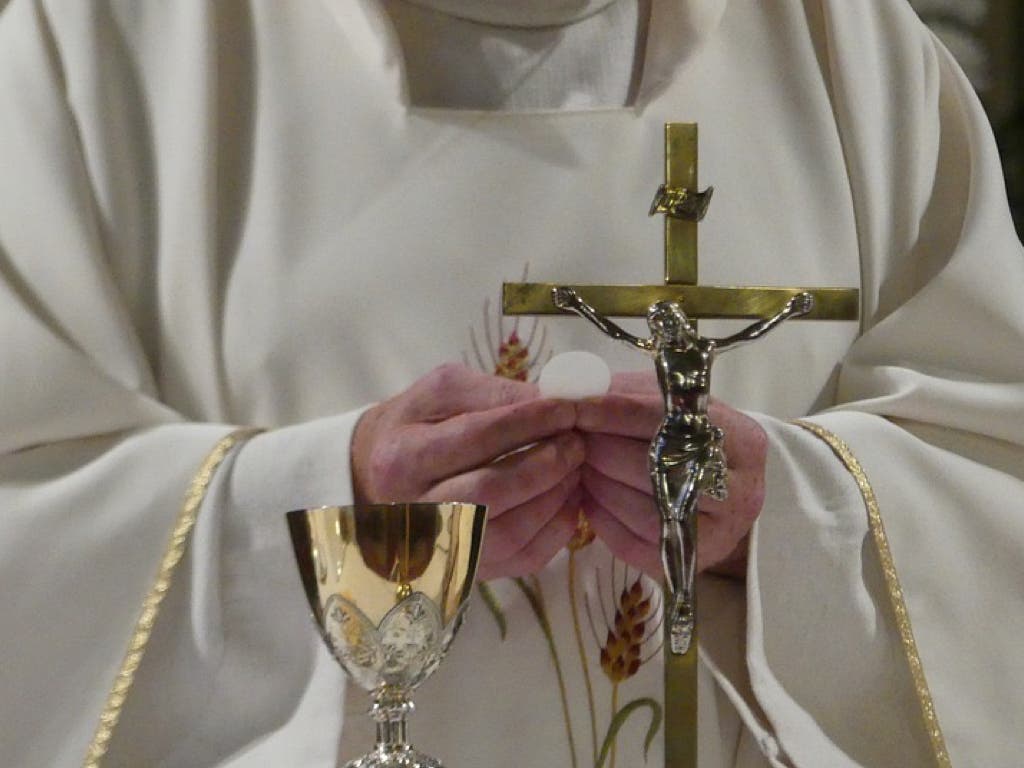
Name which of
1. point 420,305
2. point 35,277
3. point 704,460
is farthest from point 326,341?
point 704,460

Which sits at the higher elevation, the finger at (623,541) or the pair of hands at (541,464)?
the pair of hands at (541,464)

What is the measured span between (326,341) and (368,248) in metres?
0.14

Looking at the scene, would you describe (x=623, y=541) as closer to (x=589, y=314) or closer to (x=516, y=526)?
(x=516, y=526)

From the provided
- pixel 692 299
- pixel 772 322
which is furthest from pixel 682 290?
pixel 772 322

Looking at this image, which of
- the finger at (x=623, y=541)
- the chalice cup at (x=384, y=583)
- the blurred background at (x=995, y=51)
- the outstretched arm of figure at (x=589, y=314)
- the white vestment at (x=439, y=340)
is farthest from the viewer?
the blurred background at (x=995, y=51)

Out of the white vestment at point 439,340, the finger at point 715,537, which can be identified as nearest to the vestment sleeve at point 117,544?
the white vestment at point 439,340

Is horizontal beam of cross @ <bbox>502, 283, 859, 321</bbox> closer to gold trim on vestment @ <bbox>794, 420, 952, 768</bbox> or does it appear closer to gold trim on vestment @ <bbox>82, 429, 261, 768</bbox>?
gold trim on vestment @ <bbox>794, 420, 952, 768</bbox>

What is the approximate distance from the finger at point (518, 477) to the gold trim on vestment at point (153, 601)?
1.04ft

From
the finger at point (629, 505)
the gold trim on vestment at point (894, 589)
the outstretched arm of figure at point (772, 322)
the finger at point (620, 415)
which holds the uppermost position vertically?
the outstretched arm of figure at point (772, 322)

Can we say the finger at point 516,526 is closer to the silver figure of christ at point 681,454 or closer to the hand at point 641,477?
the hand at point 641,477

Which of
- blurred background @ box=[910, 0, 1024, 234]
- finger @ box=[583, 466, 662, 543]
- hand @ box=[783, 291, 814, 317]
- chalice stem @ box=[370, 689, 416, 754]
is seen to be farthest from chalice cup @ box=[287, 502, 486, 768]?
blurred background @ box=[910, 0, 1024, 234]

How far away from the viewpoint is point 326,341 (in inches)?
82.1

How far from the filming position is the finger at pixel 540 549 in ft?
5.65

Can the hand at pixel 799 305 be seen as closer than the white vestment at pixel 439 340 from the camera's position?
Yes
